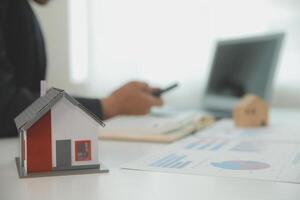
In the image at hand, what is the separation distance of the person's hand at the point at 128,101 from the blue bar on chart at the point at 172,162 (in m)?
0.41

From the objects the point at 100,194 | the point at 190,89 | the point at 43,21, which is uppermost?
the point at 43,21

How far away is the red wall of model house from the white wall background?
140 cm

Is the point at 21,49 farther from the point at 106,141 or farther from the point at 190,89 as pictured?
the point at 190,89

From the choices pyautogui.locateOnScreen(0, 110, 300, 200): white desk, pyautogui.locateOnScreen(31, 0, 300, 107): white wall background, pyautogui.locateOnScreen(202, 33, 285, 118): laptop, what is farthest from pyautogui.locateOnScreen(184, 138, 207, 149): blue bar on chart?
pyautogui.locateOnScreen(31, 0, 300, 107): white wall background

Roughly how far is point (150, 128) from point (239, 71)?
0.75 metres

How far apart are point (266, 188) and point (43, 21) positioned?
1.79m

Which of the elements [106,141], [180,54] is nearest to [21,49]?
[106,141]

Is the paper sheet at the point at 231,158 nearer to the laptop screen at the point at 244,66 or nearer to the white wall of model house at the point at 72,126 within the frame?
the white wall of model house at the point at 72,126

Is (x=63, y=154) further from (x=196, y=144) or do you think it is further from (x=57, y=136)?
(x=196, y=144)

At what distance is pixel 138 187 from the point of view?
0.61 m

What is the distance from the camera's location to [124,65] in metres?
2.18

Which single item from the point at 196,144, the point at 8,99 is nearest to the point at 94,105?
the point at 8,99

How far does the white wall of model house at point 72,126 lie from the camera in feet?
2.23

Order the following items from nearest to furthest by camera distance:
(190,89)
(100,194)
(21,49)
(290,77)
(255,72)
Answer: (100,194), (21,49), (255,72), (290,77), (190,89)
